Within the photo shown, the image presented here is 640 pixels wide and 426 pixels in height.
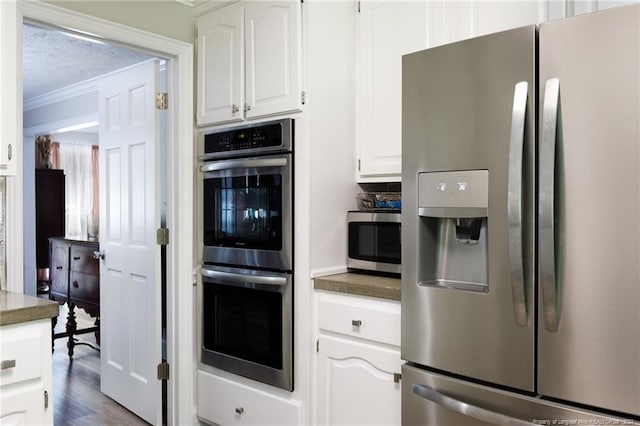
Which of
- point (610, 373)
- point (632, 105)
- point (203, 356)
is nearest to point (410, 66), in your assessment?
point (632, 105)

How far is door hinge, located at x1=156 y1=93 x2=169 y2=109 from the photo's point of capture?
2730 millimetres

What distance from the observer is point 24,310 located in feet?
5.15

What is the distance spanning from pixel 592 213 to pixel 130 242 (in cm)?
251

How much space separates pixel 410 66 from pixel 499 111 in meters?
0.38

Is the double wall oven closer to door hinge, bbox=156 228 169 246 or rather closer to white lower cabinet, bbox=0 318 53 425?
door hinge, bbox=156 228 169 246

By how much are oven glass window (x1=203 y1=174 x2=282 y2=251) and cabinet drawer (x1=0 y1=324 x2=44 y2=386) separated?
1.02 metres

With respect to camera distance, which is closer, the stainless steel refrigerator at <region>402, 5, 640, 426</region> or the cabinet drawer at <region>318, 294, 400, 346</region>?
the stainless steel refrigerator at <region>402, 5, 640, 426</region>

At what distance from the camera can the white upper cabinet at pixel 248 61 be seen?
225 centimetres

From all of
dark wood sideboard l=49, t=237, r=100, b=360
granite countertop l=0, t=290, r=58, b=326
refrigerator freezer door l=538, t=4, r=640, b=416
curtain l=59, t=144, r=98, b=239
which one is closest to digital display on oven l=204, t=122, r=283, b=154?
granite countertop l=0, t=290, r=58, b=326

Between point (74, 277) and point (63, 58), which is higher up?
point (63, 58)

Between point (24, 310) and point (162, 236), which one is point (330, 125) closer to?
point (162, 236)

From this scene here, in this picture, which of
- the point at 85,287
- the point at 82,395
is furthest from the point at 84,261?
the point at 82,395

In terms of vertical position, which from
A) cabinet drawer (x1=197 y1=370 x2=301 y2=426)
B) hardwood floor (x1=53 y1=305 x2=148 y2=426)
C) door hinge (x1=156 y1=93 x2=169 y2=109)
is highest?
door hinge (x1=156 y1=93 x2=169 y2=109)

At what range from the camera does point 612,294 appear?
1.30 metres
